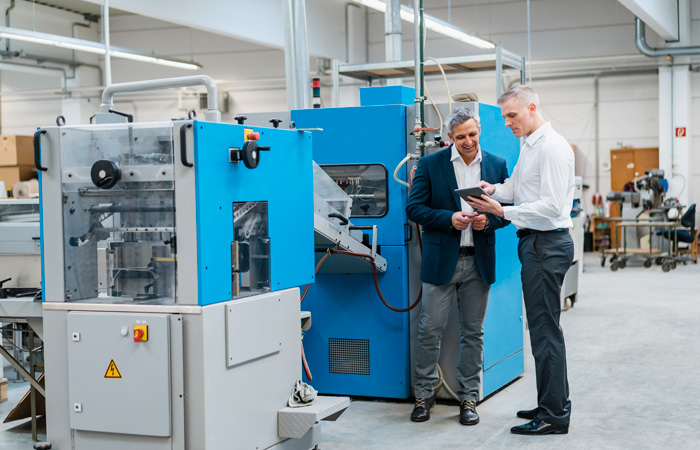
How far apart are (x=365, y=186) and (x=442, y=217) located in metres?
0.62

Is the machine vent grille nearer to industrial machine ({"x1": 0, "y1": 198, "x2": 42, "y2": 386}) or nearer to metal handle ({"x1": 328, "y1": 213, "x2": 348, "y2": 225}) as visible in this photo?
metal handle ({"x1": 328, "y1": 213, "x2": 348, "y2": 225})

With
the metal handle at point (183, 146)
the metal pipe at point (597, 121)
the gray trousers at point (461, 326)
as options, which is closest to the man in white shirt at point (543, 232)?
the gray trousers at point (461, 326)

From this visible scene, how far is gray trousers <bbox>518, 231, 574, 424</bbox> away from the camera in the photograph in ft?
10.6

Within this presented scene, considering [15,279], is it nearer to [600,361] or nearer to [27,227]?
[27,227]

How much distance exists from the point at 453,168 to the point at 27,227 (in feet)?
6.42

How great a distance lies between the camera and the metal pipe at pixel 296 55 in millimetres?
4773

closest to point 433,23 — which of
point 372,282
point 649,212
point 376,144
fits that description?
point 649,212

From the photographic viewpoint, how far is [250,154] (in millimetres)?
2670

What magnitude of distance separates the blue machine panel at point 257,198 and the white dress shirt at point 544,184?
86 centimetres

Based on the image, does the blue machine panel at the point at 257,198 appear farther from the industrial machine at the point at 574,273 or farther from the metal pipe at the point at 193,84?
the industrial machine at the point at 574,273

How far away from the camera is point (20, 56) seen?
12297mm

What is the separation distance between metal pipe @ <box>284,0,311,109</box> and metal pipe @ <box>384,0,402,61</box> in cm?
334

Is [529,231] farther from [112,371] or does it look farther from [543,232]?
[112,371]

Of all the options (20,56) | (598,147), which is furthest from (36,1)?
(598,147)
